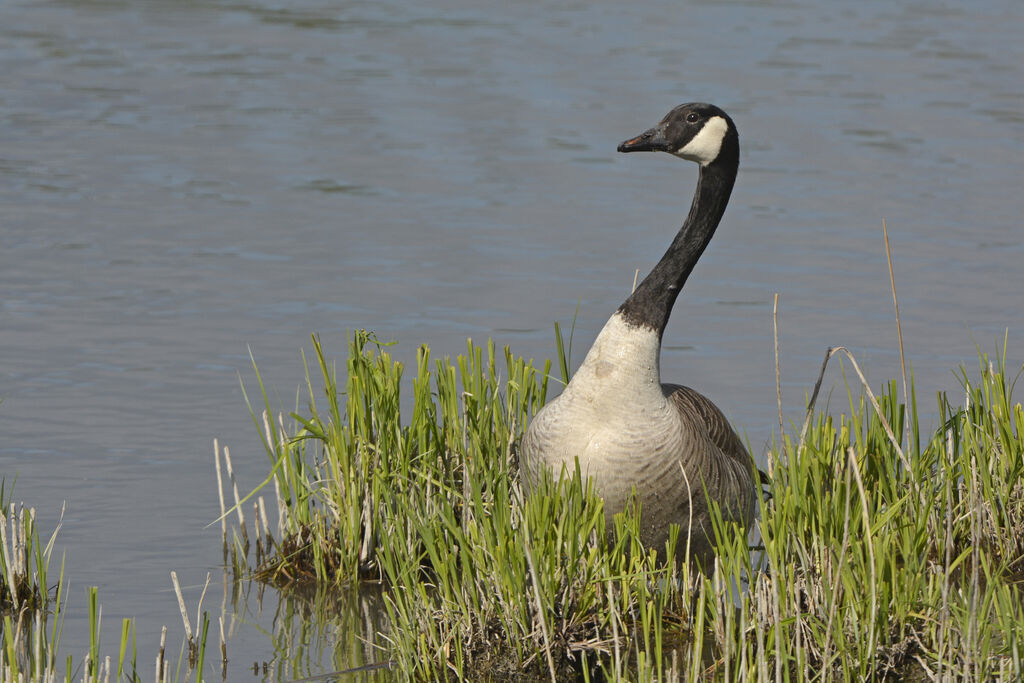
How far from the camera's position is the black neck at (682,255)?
6531 mm

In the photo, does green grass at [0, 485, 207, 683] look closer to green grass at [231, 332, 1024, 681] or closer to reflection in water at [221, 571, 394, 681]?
reflection in water at [221, 571, 394, 681]

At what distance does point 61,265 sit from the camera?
471 inches

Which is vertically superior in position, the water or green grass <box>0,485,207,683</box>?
the water

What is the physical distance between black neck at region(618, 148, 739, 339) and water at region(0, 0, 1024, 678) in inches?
74.7

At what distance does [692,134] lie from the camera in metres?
6.90

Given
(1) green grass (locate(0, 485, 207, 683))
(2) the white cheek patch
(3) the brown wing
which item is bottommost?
(1) green grass (locate(0, 485, 207, 683))

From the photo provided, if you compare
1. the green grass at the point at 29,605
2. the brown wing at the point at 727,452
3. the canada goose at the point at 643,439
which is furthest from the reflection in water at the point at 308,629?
the brown wing at the point at 727,452

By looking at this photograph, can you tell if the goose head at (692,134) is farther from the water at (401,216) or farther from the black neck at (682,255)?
the water at (401,216)

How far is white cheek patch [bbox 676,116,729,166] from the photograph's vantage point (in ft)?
22.6

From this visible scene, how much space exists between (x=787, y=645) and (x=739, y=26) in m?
20.2

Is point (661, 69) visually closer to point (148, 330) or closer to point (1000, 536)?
point (148, 330)

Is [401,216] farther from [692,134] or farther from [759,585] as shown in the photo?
[759,585]

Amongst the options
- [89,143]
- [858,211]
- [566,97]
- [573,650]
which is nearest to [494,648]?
[573,650]

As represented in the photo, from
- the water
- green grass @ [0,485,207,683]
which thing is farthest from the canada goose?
green grass @ [0,485,207,683]
